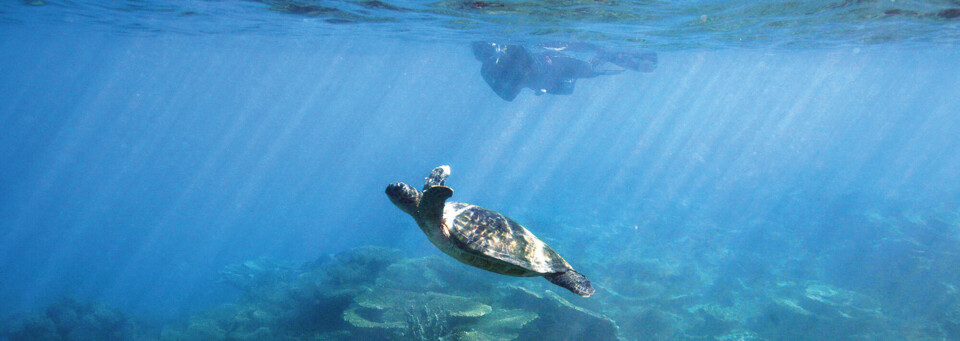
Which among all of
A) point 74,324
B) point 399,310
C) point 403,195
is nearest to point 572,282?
point 403,195

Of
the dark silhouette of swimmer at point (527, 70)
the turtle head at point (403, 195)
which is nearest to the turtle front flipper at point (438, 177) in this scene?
the turtle head at point (403, 195)

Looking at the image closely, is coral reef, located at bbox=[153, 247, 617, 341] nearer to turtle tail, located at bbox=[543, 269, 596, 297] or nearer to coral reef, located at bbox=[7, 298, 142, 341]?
turtle tail, located at bbox=[543, 269, 596, 297]

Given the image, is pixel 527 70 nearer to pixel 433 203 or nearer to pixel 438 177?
pixel 438 177

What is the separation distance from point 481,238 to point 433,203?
2.48 feet

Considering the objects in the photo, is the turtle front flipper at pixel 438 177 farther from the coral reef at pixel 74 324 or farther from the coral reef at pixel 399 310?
the coral reef at pixel 74 324

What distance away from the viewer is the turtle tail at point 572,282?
11.1ft

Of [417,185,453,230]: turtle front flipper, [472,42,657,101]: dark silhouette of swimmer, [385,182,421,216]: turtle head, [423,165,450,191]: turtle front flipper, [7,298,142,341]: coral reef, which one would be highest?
[472,42,657,101]: dark silhouette of swimmer

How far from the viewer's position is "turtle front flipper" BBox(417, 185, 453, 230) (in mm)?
2613

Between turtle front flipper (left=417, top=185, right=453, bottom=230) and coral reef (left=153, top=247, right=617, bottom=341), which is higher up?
coral reef (left=153, top=247, right=617, bottom=341)

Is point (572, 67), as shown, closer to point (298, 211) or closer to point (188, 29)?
point (188, 29)

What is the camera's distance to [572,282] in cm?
354

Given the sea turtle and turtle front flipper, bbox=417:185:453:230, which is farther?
the sea turtle

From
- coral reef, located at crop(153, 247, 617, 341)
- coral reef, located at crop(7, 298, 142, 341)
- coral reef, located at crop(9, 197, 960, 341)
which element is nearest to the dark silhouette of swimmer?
coral reef, located at crop(9, 197, 960, 341)

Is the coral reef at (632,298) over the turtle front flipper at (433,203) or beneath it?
over
